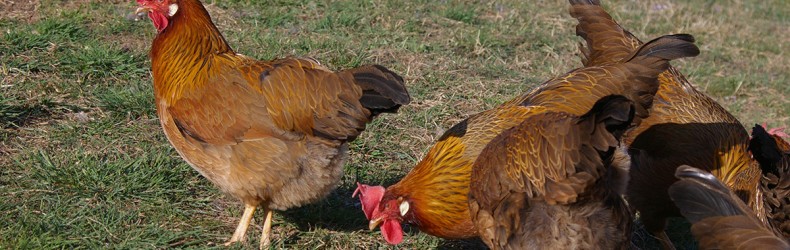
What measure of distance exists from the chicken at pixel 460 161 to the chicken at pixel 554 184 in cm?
16

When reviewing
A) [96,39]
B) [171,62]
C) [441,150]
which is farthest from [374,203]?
[96,39]

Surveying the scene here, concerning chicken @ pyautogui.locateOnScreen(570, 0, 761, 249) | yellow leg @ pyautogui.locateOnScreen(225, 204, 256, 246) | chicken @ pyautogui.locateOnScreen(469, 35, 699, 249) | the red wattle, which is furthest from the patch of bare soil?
chicken @ pyautogui.locateOnScreen(570, 0, 761, 249)

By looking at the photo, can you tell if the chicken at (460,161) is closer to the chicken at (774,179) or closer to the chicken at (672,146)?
the chicken at (672,146)

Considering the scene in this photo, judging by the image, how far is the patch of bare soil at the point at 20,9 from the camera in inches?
226

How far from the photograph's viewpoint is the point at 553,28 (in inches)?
280

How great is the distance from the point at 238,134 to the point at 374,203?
27.9 inches

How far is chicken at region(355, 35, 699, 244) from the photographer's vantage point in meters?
3.85

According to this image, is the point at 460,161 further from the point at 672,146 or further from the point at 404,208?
the point at 672,146

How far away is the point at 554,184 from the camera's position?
11.1ft

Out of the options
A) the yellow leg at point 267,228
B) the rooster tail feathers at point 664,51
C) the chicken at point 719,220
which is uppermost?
the rooster tail feathers at point 664,51

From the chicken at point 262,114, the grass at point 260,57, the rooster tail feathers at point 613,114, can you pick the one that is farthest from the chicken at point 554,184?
the grass at point 260,57

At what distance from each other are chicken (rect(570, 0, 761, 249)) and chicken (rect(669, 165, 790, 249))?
1.06 meters

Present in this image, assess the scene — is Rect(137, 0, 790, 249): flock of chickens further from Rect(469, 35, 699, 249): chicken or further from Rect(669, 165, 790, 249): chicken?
Rect(669, 165, 790, 249): chicken

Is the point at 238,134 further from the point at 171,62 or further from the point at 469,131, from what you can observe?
the point at 469,131
